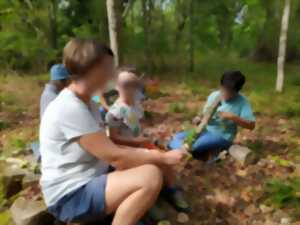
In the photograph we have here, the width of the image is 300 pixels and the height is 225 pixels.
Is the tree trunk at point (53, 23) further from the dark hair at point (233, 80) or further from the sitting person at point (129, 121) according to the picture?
the sitting person at point (129, 121)

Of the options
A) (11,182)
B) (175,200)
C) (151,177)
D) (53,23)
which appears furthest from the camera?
(53,23)

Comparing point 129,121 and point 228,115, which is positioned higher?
point 129,121

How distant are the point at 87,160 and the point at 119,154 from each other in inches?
8.7

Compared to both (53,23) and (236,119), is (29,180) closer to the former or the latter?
(236,119)

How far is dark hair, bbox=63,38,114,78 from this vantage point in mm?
2229

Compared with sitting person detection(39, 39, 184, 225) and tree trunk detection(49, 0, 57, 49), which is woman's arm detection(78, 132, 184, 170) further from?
tree trunk detection(49, 0, 57, 49)

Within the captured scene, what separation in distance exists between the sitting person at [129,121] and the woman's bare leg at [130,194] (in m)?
0.75

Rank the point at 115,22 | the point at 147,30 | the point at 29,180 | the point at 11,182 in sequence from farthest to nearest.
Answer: the point at 147,30
the point at 115,22
the point at 11,182
the point at 29,180

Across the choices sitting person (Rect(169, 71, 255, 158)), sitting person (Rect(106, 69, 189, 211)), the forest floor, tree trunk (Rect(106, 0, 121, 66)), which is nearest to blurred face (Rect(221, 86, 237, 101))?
sitting person (Rect(169, 71, 255, 158))

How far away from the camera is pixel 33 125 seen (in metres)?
6.44

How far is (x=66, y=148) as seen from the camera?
236cm

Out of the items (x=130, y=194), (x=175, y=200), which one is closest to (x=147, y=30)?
(x=175, y=200)

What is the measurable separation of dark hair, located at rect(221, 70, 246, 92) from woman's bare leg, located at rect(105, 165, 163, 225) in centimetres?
202

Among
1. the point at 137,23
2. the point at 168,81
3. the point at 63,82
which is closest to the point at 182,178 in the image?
the point at 63,82
